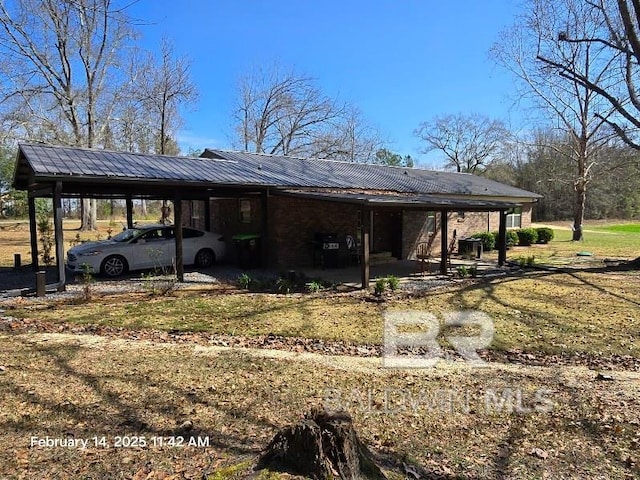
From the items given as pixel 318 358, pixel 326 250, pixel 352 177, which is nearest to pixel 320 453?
pixel 318 358

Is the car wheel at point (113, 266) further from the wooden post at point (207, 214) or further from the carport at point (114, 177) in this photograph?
the wooden post at point (207, 214)

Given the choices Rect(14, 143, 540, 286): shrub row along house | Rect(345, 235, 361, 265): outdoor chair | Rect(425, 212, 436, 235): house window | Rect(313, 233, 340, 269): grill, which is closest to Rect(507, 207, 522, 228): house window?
Rect(14, 143, 540, 286): shrub row along house

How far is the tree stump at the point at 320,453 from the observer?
80.0 inches

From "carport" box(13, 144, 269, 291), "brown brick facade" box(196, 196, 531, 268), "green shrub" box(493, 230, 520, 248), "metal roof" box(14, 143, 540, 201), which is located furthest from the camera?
"green shrub" box(493, 230, 520, 248)

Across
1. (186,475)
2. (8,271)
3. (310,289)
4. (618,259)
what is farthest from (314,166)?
(186,475)

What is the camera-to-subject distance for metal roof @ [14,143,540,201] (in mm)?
9543

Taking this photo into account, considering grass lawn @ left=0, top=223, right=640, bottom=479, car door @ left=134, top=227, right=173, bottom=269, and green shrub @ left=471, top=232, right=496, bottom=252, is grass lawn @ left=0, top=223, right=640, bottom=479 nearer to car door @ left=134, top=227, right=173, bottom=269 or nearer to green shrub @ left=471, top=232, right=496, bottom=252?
car door @ left=134, top=227, right=173, bottom=269

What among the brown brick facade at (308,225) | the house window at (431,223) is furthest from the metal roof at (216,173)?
the house window at (431,223)

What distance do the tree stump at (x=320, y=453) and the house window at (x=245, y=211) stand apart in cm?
1275

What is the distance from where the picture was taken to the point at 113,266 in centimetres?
1138

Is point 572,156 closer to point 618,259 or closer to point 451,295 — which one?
point 618,259

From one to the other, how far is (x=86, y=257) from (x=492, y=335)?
1007 centimetres

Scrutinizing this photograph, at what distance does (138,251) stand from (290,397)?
921 cm

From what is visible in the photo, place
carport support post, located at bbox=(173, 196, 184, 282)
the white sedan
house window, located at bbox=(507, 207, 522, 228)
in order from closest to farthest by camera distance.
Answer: carport support post, located at bbox=(173, 196, 184, 282) < the white sedan < house window, located at bbox=(507, 207, 522, 228)
